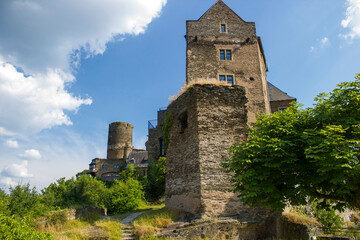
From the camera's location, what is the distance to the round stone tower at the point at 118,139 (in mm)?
55375

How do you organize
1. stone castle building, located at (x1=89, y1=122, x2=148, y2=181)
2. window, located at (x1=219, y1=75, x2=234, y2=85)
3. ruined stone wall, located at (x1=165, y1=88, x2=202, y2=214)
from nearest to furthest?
ruined stone wall, located at (x1=165, y1=88, x2=202, y2=214)
window, located at (x1=219, y1=75, x2=234, y2=85)
stone castle building, located at (x1=89, y1=122, x2=148, y2=181)

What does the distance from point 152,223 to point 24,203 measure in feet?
27.9

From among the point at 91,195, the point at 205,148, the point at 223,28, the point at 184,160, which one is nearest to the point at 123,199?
the point at 91,195

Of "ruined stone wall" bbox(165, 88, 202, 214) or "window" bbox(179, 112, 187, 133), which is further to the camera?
"window" bbox(179, 112, 187, 133)

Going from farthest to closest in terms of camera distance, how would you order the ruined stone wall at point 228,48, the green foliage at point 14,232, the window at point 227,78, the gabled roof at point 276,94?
the gabled roof at point 276,94
the window at point 227,78
the ruined stone wall at point 228,48
the green foliage at point 14,232

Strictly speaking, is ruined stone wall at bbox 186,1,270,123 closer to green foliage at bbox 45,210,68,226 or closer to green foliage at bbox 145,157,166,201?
green foliage at bbox 145,157,166,201

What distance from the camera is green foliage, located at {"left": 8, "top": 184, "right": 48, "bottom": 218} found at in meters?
15.8

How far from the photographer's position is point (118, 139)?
184 feet

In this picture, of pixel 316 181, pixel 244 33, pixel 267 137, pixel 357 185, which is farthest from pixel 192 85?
pixel 244 33

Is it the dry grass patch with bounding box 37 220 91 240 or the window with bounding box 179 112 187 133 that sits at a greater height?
the window with bounding box 179 112 187 133

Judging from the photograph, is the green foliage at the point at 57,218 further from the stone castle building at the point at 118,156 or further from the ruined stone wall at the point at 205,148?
the stone castle building at the point at 118,156

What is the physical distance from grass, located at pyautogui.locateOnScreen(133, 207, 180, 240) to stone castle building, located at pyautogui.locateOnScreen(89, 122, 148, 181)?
2289 centimetres

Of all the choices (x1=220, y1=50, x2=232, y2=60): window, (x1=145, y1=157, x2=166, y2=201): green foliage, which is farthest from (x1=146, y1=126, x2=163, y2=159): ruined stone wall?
(x1=220, y1=50, x2=232, y2=60): window

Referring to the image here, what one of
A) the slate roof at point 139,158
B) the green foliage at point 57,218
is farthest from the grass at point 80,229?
the slate roof at point 139,158
